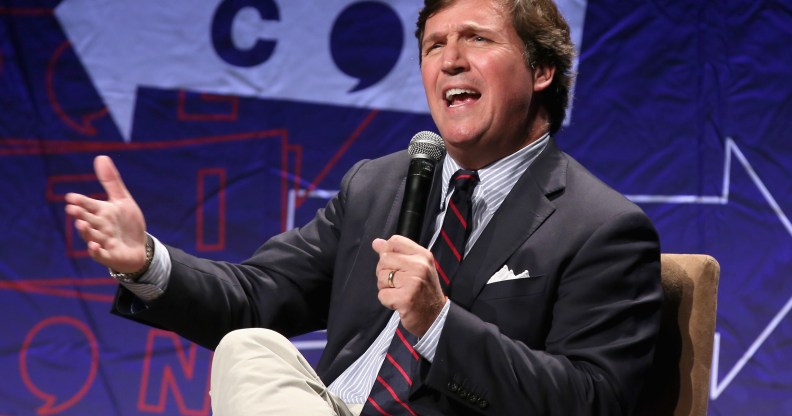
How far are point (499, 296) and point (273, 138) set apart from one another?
1.39m

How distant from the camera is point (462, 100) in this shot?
66.7 inches

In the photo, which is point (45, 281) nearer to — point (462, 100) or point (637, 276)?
point (462, 100)

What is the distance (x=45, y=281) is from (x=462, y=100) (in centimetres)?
151

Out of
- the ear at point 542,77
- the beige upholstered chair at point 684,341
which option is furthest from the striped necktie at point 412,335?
the beige upholstered chair at point 684,341

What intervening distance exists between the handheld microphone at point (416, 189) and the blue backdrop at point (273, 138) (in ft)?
3.91

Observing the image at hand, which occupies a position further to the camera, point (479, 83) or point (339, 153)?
point (339, 153)

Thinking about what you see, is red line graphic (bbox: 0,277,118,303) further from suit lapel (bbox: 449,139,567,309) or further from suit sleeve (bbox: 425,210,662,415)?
suit sleeve (bbox: 425,210,662,415)

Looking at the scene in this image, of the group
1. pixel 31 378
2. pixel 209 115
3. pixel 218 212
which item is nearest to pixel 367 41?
pixel 209 115

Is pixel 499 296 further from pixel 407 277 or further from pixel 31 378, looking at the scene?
pixel 31 378

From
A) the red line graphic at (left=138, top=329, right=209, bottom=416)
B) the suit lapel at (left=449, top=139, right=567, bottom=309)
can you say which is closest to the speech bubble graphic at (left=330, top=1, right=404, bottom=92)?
the red line graphic at (left=138, top=329, right=209, bottom=416)

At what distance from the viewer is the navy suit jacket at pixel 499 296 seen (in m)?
1.38

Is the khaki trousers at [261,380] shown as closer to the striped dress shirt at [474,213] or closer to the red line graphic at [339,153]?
the striped dress shirt at [474,213]

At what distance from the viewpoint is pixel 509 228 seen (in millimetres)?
1574

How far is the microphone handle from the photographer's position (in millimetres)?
1438
